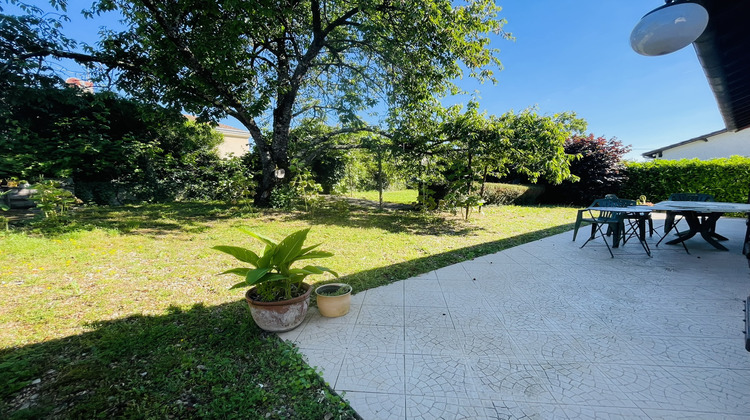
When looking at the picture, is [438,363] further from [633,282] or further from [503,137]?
[503,137]

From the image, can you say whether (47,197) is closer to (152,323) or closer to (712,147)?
(152,323)

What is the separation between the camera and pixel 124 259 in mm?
4066

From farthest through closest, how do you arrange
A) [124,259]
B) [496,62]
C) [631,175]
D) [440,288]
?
[631,175] → [496,62] → [124,259] → [440,288]

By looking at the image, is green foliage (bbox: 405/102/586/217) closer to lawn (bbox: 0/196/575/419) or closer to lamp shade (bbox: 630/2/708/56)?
lawn (bbox: 0/196/575/419)

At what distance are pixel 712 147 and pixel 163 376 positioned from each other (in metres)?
22.9

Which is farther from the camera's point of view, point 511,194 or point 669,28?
point 511,194

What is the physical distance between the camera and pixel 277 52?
8.78 m

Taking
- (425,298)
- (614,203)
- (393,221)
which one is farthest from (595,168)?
(425,298)

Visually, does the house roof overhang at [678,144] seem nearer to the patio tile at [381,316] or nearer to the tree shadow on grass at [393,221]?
the tree shadow on grass at [393,221]

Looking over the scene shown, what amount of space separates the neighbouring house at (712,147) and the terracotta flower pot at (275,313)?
737 inches

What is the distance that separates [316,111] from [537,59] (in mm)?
8779

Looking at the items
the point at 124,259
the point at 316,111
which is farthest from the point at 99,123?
the point at 124,259

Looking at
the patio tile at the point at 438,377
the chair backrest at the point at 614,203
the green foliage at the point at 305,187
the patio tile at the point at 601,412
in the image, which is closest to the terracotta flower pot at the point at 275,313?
the patio tile at the point at 438,377

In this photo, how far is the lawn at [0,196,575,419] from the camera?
163 centimetres
